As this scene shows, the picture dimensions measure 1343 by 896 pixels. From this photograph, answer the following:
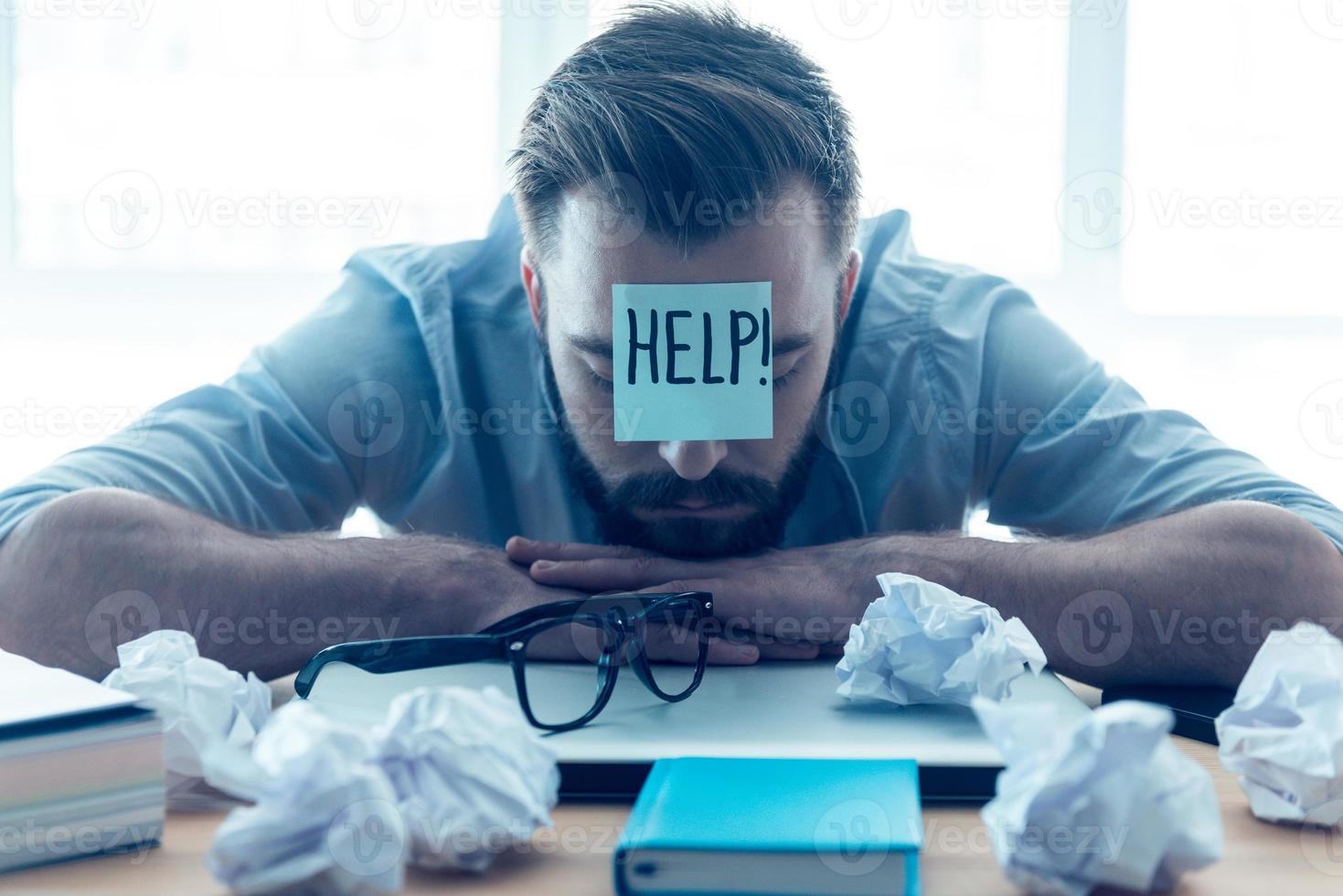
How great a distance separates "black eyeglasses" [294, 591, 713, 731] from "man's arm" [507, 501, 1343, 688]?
9 cm

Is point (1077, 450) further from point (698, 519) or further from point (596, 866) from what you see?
point (596, 866)

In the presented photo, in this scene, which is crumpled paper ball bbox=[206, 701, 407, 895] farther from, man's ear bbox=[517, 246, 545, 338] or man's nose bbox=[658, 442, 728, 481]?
man's ear bbox=[517, 246, 545, 338]

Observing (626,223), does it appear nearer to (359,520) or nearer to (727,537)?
(727,537)

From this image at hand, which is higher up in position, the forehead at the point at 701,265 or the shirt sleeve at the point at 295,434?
the forehead at the point at 701,265

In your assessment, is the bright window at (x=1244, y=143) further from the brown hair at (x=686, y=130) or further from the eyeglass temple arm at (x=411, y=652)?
the eyeglass temple arm at (x=411, y=652)

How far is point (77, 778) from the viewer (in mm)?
510

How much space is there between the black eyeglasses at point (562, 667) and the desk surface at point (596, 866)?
134 millimetres

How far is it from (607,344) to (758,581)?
27 cm

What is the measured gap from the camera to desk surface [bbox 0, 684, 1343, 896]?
48 cm

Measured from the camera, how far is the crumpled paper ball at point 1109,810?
1.46 ft

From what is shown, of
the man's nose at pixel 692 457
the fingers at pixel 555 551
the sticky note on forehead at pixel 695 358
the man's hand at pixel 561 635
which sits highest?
the sticky note on forehead at pixel 695 358

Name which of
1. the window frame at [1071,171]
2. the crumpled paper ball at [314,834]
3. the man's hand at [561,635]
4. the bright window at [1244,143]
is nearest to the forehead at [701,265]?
the man's hand at [561,635]

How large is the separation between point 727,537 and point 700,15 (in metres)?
0.55

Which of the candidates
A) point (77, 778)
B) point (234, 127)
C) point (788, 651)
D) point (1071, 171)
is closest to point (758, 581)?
point (788, 651)
